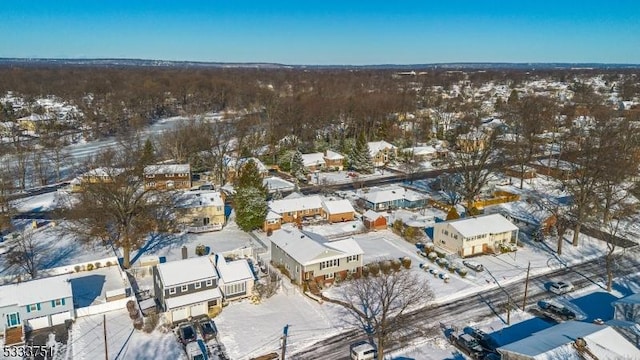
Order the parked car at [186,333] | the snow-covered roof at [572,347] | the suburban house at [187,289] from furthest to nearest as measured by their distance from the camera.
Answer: the suburban house at [187,289] < the parked car at [186,333] < the snow-covered roof at [572,347]

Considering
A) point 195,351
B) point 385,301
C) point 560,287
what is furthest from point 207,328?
point 560,287

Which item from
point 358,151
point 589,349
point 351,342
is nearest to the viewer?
point 589,349

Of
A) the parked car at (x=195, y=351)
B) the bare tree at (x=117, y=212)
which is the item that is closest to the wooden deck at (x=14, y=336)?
the parked car at (x=195, y=351)

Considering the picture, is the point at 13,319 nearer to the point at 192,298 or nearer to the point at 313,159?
the point at 192,298

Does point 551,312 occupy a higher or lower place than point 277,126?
lower

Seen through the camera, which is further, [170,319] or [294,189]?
[294,189]

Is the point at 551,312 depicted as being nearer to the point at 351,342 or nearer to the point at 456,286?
the point at 456,286

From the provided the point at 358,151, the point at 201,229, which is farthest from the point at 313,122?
the point at 201,229

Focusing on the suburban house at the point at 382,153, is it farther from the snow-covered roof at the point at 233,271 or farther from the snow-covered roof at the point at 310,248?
the snow-covered roof at the point at 233,271
